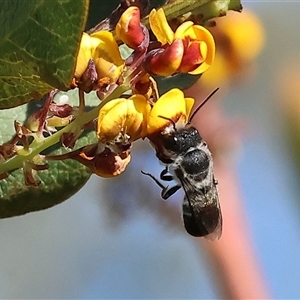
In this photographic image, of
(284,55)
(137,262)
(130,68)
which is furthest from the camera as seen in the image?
(137,262)

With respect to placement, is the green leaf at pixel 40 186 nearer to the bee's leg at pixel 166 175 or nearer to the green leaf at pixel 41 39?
the bee's leg at pixel 166 175

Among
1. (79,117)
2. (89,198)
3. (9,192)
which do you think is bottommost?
(89,198)

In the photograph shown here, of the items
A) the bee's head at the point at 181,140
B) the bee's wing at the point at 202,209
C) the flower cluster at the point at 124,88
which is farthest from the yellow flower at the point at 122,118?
the bee's wing at the point at 202,209

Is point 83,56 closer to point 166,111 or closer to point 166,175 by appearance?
point 166,111

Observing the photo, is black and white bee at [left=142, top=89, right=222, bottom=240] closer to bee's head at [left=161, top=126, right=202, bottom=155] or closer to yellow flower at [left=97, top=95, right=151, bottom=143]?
bee's head at [left=161, top=126, right=202, bottom=155]

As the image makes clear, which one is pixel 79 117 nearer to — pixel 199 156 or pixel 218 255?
pixel 199 156

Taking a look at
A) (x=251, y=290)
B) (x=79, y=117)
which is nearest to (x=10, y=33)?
(x=79, y=117)
